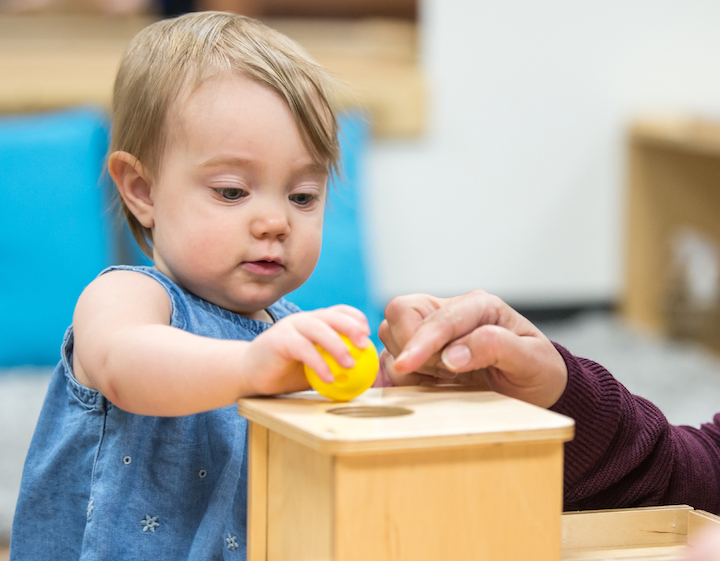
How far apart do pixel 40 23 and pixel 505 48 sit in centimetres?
129

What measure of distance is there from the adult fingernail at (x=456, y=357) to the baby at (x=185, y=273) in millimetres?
151

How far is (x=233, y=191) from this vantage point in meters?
0.72

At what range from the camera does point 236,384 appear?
559 mm

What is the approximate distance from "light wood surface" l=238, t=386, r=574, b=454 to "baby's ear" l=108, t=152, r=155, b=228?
28 cm

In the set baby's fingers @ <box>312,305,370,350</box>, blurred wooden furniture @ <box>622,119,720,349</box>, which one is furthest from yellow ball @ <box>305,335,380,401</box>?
blurred wooden furniture @ <box>622,119,720,349</box>

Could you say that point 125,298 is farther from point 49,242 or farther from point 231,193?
point 49,242

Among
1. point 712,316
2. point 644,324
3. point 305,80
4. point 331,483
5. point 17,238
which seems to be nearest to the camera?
point 331,483

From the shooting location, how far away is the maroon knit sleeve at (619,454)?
2.25 ft

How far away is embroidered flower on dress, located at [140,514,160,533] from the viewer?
69 centimetres

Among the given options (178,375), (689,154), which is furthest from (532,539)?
(689,154)

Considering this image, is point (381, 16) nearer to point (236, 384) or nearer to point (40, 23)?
point (40, 23)

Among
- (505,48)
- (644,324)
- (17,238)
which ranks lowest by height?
(644,324)

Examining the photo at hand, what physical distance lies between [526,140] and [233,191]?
6.61ft

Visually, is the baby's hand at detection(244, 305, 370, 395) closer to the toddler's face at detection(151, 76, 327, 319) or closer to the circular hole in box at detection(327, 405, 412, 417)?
the circular hole in box at detection(327, 405, 412, 417)
